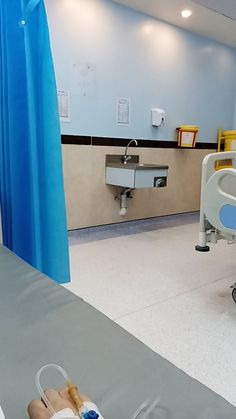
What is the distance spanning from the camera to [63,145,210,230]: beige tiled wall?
3686 millimetres

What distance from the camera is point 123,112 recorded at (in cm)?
402

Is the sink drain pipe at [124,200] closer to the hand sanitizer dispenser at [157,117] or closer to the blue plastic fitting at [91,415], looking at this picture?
the hand sanitizer dispenser at [157,117]

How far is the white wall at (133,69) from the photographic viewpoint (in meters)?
3.46

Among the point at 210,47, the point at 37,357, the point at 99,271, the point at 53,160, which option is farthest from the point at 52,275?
the point at 210,47

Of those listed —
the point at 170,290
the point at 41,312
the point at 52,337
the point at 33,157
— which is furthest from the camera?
the point at 170,290

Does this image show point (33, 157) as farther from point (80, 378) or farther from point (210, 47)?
point (210, 47)

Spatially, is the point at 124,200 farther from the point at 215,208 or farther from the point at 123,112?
the point at 215,208

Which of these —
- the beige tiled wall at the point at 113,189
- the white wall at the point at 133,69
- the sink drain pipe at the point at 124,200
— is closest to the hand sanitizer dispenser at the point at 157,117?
the white wall at the point at 133,69

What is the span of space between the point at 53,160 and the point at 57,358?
1194mm

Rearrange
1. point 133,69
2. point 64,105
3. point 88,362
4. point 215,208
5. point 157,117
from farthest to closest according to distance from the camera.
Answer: point 157,117 < point 133,69 < point 64,105 < point 215,208 < point 88,362

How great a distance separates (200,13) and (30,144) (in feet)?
11.0

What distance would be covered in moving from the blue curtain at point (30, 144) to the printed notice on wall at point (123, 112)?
2.31 metres

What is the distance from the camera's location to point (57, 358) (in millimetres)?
784

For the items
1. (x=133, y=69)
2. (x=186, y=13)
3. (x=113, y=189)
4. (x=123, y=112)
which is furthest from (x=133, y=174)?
(x=186, y=13)
